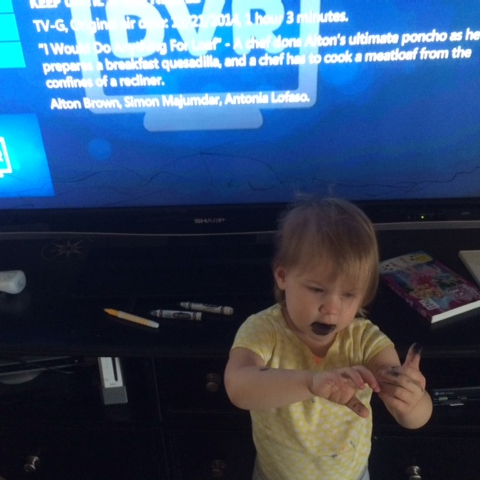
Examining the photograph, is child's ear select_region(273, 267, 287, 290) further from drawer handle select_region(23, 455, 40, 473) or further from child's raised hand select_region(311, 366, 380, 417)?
drawer handle select_region(23, 455, 40, 473)

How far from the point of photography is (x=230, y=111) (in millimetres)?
1115

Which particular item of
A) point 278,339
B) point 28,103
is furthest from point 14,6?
point 278,339

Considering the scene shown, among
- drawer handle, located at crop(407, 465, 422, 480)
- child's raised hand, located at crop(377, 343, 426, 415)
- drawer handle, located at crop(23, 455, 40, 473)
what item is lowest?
drawer handle, located at crop(407, 465, 422, 480)

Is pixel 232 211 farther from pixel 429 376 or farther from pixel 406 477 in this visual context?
pixel 406 477

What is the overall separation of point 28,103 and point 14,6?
0.19m

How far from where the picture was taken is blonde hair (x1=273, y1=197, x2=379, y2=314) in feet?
2.64

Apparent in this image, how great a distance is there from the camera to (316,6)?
1.02m

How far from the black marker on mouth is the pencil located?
374 mm

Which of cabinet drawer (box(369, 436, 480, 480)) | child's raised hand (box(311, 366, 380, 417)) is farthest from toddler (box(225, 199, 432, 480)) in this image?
cabinet drawer (box(369, 436, 480, 480))

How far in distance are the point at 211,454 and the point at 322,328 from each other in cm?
59

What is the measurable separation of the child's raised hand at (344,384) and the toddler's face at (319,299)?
132mm

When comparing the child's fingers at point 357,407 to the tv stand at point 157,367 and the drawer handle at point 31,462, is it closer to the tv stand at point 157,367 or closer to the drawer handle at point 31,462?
the tv stand at point 157,367

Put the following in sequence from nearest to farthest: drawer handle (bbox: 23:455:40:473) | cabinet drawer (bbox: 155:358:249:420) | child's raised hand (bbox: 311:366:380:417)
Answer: child's raised hand (bbox: 311:366:380:417) < cabinet drawer (bbox: 155:358:249:420) < drawer handle (bbox: 23:455:40:473)

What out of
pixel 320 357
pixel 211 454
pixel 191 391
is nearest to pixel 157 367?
pixel 191 391
